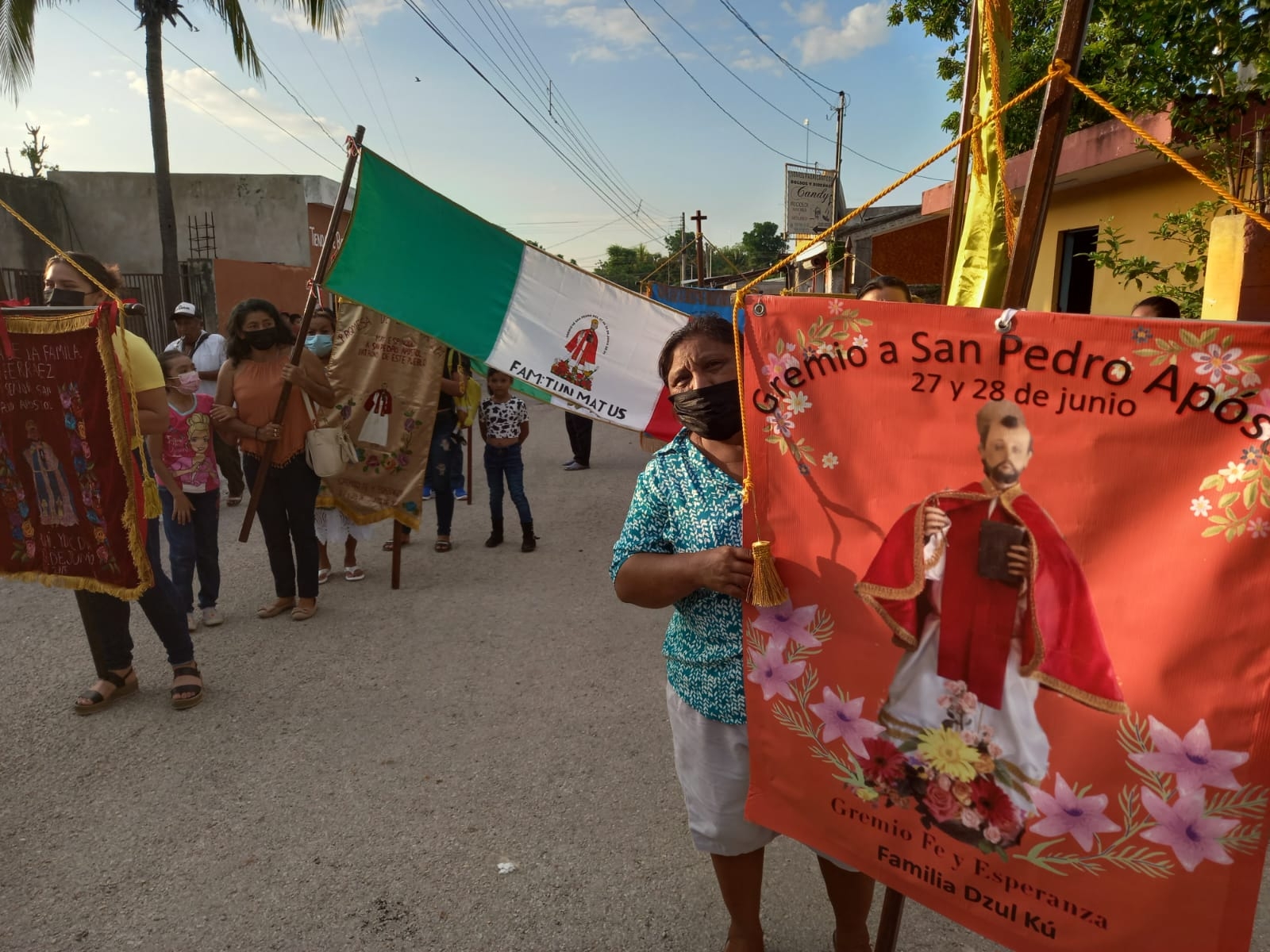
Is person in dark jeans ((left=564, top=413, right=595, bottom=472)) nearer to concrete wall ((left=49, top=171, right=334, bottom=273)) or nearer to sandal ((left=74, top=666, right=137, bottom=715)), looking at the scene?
sandal ((left=74, top=666, right=137, bottom=715))

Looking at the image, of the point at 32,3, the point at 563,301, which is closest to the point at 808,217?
the point at 32,3

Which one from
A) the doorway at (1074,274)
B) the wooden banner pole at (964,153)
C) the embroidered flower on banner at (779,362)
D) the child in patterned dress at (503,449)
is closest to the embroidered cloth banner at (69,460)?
the embroidered flower on banner at (779,362)

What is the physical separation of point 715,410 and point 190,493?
369 centimetres

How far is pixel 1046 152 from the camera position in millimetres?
1374

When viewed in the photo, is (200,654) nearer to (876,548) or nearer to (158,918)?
(158,918)

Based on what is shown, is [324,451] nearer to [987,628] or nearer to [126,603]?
[126,603]

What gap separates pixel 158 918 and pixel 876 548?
232 cm

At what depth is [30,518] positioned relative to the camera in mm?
3359

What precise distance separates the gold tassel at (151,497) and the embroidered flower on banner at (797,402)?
2.92 metres

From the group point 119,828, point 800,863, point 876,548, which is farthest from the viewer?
point 119,828

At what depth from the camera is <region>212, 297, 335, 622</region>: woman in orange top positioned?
13.9 ft

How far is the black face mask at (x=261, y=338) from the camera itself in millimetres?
4223

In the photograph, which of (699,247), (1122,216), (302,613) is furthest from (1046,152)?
(699,247)

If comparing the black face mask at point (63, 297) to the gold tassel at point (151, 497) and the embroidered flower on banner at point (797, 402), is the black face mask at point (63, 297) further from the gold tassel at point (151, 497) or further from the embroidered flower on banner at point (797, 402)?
the embroidered flower on banner at point (797, 402)
